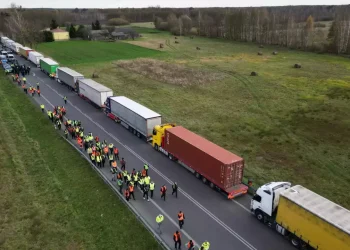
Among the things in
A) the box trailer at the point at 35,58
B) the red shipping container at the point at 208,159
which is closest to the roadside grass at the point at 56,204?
the red shipping container at the point at 208,159

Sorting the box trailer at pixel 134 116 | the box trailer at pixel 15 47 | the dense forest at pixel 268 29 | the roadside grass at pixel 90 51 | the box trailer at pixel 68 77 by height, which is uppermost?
the dense forest at pixel 268 29

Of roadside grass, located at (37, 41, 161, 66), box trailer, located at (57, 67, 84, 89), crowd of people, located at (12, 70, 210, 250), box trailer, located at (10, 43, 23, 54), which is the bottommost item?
crowd of people, located at (12, 70, 210, 250)

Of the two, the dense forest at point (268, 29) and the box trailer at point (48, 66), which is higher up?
the dense forest at point (268, 29)

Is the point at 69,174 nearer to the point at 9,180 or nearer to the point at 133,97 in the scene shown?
the point at 9,180

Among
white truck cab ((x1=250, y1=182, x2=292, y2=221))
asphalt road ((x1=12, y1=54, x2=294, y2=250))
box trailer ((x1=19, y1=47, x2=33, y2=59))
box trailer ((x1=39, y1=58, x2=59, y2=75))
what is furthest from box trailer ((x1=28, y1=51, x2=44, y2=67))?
white truck cab ((x1=250, y1=182, x2=292, y2=221))

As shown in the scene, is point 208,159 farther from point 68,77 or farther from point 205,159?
point 68,77

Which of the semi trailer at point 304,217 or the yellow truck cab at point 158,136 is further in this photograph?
the yellow truck cab at point 158,136

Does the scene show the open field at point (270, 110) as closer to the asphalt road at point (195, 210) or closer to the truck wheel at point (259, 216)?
the asphalt road at point (195, 210)

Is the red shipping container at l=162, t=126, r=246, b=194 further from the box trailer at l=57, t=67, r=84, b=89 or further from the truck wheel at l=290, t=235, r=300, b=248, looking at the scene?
the box trailer at l=57, t=67, r=84, b=89

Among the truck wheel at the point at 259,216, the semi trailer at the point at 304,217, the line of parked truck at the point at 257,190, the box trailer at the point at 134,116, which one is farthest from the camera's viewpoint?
the box trailer at the point at 134,116
